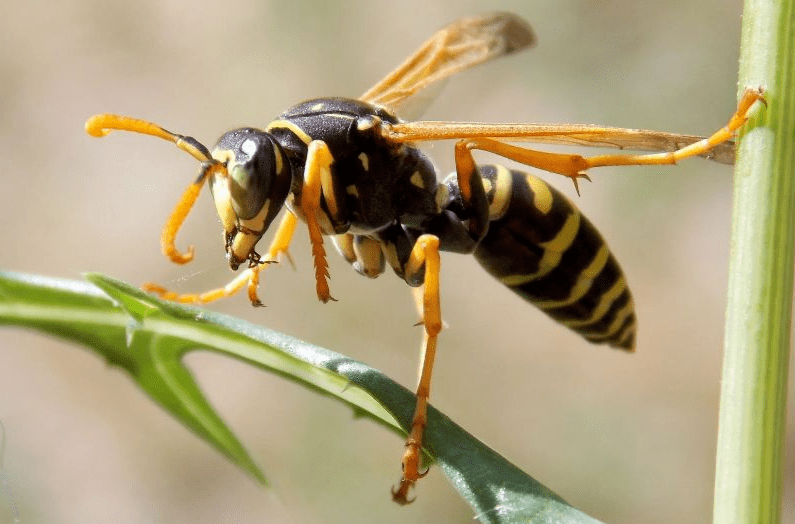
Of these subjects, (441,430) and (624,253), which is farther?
(624,253)

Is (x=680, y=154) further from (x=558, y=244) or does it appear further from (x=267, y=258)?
(x=267, y=258)

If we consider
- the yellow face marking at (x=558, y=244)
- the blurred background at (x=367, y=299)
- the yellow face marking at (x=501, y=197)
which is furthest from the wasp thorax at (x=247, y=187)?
the blurred background at (x=367, y=299)

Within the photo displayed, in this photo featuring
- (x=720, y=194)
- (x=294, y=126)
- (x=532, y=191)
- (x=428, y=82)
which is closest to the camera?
(x=294, y=126)

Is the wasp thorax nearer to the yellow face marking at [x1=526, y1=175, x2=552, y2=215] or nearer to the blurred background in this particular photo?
the yellow face marking at [x1=526, y1=175, x2=552, y2=215]

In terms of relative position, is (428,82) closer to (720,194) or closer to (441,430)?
(441,430)

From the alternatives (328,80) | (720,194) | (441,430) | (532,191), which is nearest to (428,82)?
(532,191)

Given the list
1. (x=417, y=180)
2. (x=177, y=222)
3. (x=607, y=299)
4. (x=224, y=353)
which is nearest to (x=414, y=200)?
(x=417, y=180)

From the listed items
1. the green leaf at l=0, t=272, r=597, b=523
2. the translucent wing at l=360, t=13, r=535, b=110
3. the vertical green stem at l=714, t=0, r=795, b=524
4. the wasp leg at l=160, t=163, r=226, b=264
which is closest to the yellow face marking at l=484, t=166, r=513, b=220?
the translucent wing at l=360, t=13, r=535, b=110
